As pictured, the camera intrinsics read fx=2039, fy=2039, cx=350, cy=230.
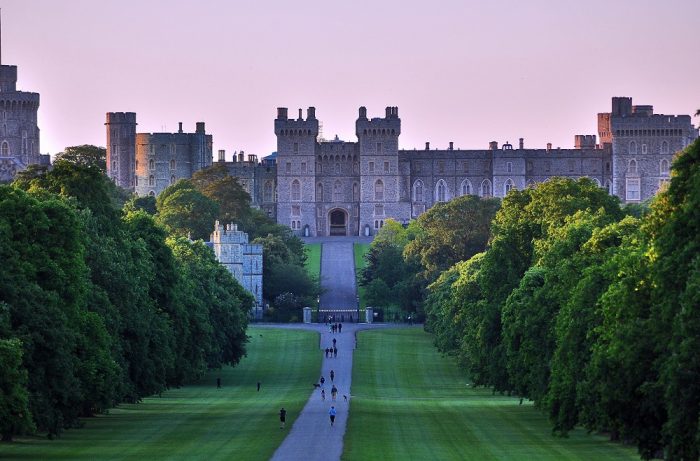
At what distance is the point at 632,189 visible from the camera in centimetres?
15762

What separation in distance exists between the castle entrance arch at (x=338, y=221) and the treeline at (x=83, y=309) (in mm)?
87018

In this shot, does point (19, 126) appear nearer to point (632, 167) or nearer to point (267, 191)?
point (267, 191)

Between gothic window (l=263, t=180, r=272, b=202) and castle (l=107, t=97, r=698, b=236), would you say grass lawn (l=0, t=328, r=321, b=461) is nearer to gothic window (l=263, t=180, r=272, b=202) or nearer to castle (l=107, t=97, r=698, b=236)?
castle (l=107, t=97, r=698, b=236)

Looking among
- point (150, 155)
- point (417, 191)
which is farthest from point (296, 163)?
point (150, 155)

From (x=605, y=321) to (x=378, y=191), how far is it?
390ft

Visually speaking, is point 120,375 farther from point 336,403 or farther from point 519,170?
point 519,170

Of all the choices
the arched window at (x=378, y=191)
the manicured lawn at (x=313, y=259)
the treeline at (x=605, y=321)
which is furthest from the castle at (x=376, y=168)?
the treeline at (x=605, y=321)

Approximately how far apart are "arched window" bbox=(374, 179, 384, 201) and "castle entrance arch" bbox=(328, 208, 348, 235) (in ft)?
8.91

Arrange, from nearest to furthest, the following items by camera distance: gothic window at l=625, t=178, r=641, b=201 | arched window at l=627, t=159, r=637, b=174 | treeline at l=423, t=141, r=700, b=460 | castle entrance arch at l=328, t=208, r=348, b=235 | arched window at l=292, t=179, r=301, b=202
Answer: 1. treeline at l=423, t=141, r=700, b=460
2. castle entrance arch at l=328, t=208, r=348, b=235
3. arched window at l=292, t=179, r=301, b=202
4. gothic window at l=625, t=178, r=641, b=201
5. arched window at l=627, t=159, r=637, b=174

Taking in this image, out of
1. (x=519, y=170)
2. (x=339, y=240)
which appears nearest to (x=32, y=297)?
(x=339, y=240)

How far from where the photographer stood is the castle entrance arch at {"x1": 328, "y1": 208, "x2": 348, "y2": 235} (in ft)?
509

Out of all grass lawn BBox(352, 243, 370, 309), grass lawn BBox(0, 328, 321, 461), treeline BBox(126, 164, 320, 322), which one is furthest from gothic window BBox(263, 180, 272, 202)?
grass lawn BBox(0, 328, 321, 461)

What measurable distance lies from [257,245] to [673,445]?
74265 mm

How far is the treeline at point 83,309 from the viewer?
126 feet
